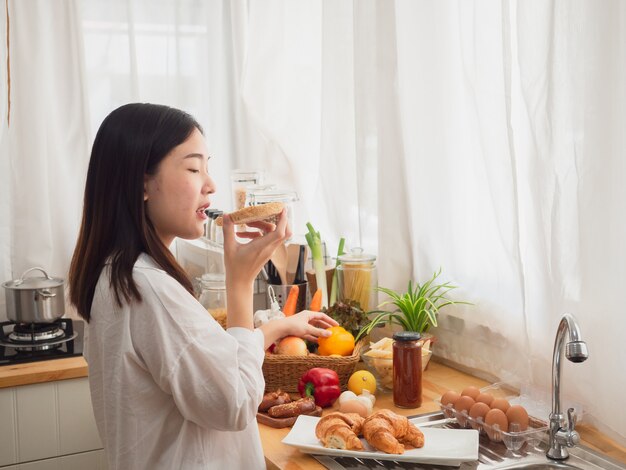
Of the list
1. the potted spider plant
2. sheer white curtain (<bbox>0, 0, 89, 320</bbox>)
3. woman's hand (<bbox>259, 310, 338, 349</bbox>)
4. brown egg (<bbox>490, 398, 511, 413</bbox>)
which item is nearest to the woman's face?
Answer: woman's hand (<bbox>259, 310, 338, 349</bbox>)

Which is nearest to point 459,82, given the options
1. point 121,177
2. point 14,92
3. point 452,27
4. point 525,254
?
point 452,27

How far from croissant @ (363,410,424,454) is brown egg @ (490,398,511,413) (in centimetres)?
18

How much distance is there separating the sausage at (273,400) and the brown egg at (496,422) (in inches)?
18.6

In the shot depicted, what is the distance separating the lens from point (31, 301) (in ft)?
7.87

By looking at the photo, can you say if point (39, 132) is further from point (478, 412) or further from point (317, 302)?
point (478, 412)

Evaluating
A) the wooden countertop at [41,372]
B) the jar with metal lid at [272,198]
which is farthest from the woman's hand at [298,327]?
the wooden countertop at [41,372]

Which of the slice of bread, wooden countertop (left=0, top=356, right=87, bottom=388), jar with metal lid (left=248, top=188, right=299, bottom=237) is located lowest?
wooden countertop (left=0, top=356, right=87, bottom=388)

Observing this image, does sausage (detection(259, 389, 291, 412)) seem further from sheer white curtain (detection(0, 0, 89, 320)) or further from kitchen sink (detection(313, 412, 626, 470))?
sheer white curtain (detection(0, 0, 89, 320))

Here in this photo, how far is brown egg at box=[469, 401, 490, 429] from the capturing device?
61.9 inches

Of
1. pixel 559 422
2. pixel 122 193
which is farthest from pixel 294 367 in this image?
pixel 122 193

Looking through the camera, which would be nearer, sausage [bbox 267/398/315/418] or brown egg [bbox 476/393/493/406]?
brown egg [bbox 476/393/493/406]

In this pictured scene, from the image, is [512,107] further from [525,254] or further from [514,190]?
[525,254]

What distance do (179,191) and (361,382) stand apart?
76 cm

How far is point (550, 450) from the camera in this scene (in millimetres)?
1466
